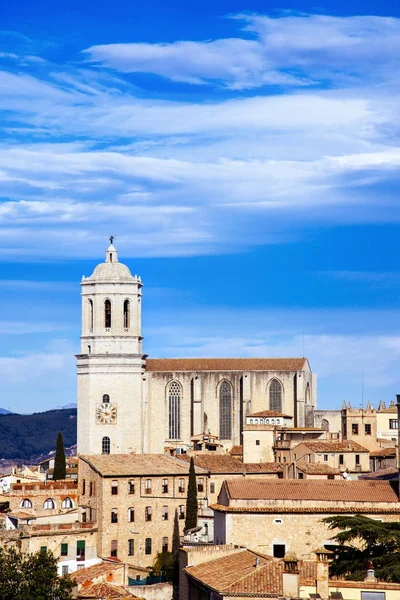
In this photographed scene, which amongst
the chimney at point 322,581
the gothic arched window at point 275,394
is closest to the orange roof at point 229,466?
the gothic arched window at point 275,394

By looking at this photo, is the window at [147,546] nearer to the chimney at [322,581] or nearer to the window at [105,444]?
the window at [105,444]

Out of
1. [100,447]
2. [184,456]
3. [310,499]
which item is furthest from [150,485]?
[100,447]

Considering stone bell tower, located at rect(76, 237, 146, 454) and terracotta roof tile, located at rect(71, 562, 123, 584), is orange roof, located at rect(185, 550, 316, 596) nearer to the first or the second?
terracotta roof tile, located at rect(71, 562, 123, 584)

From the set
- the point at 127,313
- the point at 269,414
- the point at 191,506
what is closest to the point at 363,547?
the point at 191,506

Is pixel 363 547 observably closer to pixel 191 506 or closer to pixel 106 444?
pixel 191 506

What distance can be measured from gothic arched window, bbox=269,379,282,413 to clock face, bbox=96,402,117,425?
13315 mm

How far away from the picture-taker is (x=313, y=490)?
66188 millimetres

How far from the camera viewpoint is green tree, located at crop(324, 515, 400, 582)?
174ft

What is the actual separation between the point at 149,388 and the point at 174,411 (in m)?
3.00

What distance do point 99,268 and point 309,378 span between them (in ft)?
68.3

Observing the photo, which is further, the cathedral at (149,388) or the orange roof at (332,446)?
the cathedral at (149,388)

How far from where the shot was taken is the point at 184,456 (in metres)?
99.3

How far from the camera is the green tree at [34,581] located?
2285 inches

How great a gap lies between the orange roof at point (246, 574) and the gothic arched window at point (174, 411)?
2798 inches
